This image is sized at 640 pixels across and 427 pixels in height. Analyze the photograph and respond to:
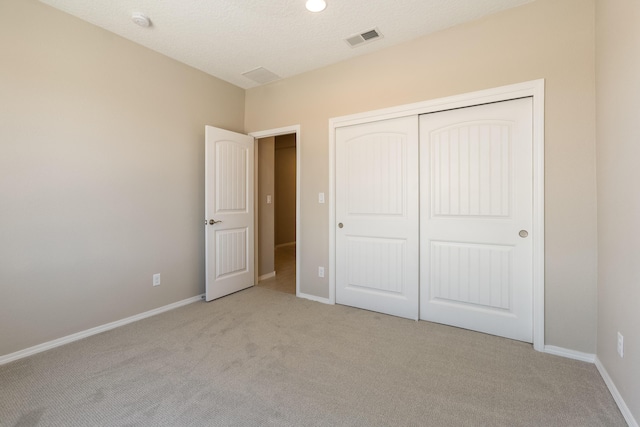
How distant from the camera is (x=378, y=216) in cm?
299

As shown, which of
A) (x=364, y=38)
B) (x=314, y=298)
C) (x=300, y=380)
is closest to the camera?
(x=300, y=380)

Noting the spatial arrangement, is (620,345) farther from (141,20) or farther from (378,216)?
(141,20)

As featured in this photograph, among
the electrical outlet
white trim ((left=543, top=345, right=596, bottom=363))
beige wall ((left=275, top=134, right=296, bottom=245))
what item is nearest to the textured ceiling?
A: the electrical outlet

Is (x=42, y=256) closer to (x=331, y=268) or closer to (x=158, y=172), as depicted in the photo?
(x=158, y=172)

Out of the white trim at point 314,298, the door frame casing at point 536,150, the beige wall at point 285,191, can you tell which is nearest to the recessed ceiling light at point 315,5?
the door frame casing at point 536,150

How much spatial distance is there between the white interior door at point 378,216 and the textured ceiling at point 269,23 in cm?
81

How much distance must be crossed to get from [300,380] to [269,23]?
9.36 ft

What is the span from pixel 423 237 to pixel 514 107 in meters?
1.32

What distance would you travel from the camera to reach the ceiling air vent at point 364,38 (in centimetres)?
262

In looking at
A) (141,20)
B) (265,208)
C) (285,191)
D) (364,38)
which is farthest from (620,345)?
(285,191)

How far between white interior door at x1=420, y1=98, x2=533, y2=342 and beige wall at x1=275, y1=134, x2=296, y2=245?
521 cm

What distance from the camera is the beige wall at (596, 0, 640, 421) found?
4.75ft

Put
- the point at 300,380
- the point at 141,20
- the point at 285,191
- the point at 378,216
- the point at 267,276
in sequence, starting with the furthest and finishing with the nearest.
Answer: the point at 285,191 → the point at 267,276 → the point at 378,216 → the point at 141,20 → the point at 300,380

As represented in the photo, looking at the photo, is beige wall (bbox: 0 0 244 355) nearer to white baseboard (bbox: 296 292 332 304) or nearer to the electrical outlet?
white baseboard (bbox: 296 292 332 304)
